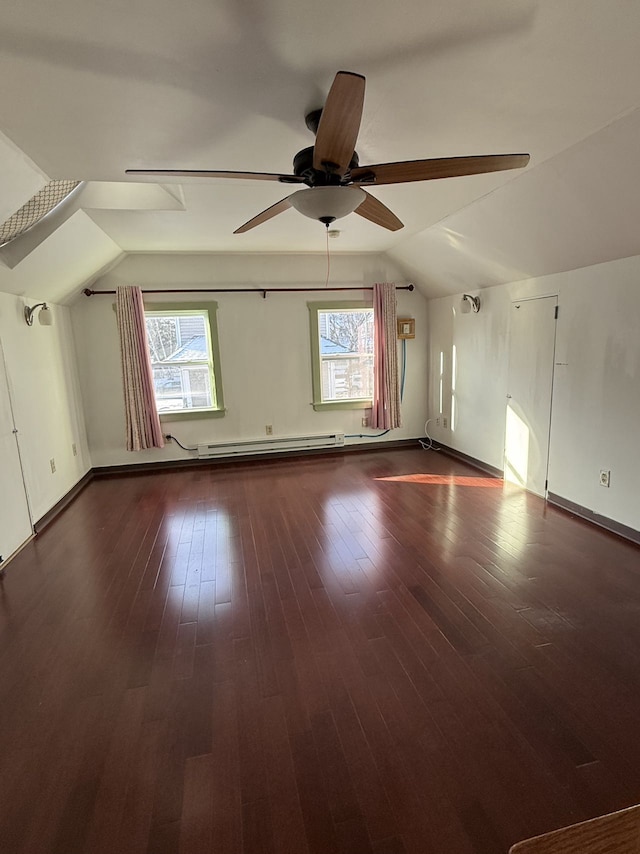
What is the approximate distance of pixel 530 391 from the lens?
13.0 feet

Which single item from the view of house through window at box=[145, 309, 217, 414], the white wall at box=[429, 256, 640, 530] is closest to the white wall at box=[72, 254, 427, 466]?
the view of house through window at box=[145, 309, 217, 414]

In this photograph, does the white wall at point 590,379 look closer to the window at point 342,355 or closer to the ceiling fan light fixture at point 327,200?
the window at point 342,355

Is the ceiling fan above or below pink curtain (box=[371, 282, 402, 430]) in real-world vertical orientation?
above

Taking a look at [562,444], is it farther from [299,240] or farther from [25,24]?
[25,24]

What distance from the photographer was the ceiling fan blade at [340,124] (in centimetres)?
129

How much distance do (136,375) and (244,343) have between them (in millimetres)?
1284

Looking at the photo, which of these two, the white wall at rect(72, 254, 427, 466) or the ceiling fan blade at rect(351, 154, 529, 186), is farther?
the white wall at rect(72, 254, 427, 466)

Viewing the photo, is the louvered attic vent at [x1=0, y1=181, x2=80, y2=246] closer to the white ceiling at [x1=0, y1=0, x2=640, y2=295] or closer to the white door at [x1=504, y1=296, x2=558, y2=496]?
the white ceiling at [x1=0, y1=0, x2=640, y2=295]

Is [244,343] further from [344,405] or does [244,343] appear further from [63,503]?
[63,503]

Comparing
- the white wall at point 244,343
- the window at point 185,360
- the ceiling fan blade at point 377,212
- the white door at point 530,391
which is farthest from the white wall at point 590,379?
the window at point 185,360

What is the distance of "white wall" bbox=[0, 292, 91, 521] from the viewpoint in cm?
342

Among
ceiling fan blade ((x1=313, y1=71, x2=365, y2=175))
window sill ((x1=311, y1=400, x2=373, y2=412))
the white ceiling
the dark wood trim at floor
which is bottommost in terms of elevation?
the dark wood trim at floor

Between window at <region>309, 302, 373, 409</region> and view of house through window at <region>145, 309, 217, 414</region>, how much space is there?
4.33ft

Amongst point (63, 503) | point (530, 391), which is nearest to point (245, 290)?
point (63, 503)
